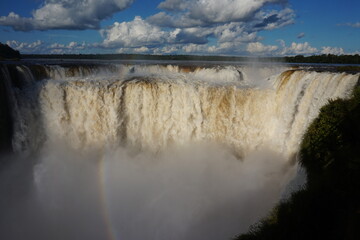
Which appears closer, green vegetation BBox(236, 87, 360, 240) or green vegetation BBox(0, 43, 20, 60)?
green vegetation BBox(236, 87, 360, 240)

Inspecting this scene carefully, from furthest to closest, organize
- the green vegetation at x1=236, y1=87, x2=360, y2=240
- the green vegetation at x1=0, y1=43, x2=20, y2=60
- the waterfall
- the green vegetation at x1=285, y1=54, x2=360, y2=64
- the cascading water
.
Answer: the green vegetation at x1=0, y1=43, x2=20, y2=60 → the green vegetation at x1=285, y1=54, x2=360, y2=64 → the waterfall → the cascading water → the green vegetation at x1=236, y1=87, x2=360, y2=240

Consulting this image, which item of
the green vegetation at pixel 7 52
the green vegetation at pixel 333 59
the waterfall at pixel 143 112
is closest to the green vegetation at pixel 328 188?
the waterfall at pixel 143 112

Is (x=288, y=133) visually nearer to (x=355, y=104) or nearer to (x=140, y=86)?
(x=355, y=104)

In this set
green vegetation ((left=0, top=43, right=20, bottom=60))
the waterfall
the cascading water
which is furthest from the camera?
green vegetation ((left=0, top=43, right=20, bottom=60))

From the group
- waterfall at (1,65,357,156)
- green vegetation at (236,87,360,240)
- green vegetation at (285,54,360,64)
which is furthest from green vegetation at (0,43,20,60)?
green vegetation at (236,87,360,240)

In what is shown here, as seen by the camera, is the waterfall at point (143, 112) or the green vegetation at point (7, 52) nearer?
the waterfall at point (143, 112)

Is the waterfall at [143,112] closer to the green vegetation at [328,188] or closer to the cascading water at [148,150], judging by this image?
the cascading water at [148,150]

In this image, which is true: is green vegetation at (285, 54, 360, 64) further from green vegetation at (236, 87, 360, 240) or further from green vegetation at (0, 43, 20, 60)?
green vegetation at (0, 43, 20, 60)
